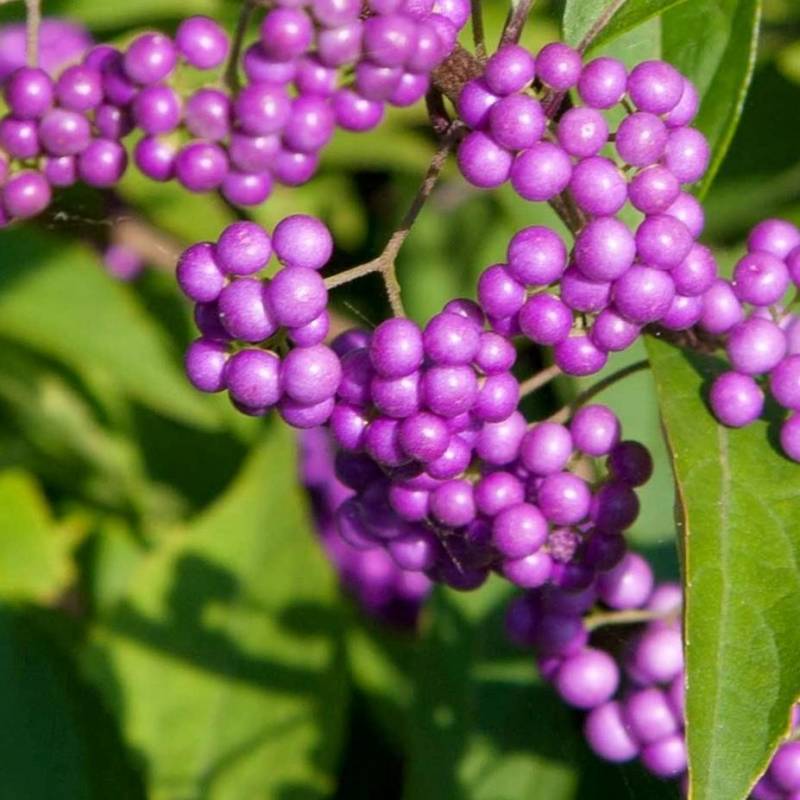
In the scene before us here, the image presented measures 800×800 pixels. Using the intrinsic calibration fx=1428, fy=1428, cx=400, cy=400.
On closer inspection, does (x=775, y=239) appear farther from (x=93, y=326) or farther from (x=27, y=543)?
(x=27, y=543)

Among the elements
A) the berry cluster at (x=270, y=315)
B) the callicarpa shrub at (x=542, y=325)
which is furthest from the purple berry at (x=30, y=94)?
the berry cluster at (x=270, y=315)

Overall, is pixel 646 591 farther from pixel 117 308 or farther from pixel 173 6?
pixel 173 6

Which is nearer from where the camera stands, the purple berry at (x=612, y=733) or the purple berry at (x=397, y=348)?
the purple berry at (x=397, y=348)

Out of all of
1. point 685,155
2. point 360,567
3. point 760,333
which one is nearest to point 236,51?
point 685,155

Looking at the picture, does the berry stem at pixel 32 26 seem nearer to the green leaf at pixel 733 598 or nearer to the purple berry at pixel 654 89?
the purple berry at pixel 654 89

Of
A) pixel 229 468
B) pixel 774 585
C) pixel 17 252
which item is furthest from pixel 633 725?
pixel 17 252
